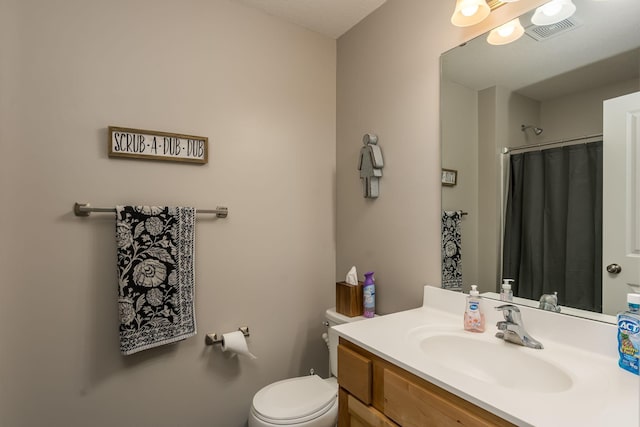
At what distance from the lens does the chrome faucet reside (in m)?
1.06

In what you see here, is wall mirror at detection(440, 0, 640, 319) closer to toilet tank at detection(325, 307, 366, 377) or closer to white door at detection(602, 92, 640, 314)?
white door at detection(602, 92, 640, 314)

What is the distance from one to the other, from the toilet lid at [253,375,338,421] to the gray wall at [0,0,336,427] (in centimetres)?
29

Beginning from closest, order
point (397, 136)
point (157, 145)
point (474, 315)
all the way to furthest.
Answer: point (474, 315) < point (157, 145) < point (397, 136)

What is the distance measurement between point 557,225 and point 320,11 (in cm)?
162

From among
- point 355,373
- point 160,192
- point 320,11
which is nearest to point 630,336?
point 355,373

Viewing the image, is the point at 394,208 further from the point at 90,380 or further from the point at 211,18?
the point at 90,380

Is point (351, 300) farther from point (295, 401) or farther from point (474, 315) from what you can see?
point (474, 315)

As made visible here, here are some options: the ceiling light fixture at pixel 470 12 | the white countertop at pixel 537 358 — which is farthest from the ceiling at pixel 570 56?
the white countertop at pixel 537 358

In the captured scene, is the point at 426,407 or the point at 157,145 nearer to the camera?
the point at 426,407

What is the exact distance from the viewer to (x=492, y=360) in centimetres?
109

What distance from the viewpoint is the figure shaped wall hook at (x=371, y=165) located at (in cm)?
176

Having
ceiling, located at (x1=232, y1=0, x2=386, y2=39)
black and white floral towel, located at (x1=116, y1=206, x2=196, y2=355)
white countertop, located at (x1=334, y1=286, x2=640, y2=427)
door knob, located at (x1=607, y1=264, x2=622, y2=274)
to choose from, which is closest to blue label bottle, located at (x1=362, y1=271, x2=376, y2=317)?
white countertop, located at (x1=334, y1=286, x2=640, y2=427)

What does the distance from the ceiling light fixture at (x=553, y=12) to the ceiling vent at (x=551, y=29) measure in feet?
0.04

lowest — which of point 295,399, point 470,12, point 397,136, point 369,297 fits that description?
point 295,399
